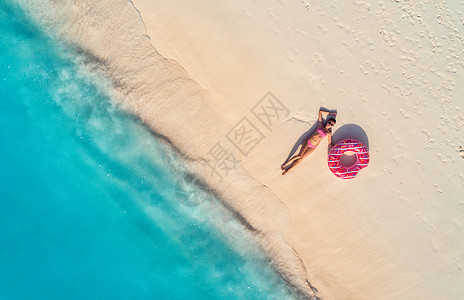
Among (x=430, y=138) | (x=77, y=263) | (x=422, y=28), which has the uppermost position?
(x=422, y=28)

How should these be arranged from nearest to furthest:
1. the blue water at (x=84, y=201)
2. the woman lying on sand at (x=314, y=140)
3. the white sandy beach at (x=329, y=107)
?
the woman lying on sand at (x=314, y=140) → the white sandy beach at (x=329, y=107) → the blue water at (x=84, y=201)

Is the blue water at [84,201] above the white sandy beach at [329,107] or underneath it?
underneath

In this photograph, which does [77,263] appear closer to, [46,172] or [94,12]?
[46,172]

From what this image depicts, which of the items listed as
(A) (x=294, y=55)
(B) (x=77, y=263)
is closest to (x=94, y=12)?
(A) (x=294, y=55)

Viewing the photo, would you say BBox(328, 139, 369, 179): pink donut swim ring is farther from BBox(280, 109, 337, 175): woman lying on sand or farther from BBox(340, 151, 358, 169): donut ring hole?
BBox(280, 109, 337, 175): woman lying on sand

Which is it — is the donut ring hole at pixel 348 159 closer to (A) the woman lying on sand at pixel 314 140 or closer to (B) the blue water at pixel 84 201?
(A) the woman lying on sand at pixel 314 140

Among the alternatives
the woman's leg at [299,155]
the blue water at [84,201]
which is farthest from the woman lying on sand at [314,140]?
the blue water at [84,201]
